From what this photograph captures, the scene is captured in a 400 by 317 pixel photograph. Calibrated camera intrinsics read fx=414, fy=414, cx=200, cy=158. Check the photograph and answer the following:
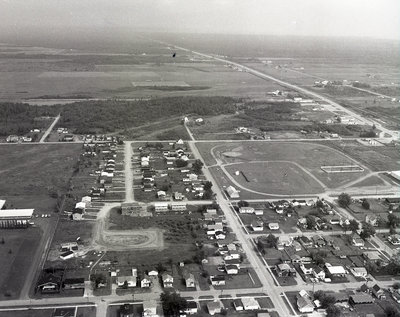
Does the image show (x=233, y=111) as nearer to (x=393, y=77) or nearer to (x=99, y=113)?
(x=99, y=113)

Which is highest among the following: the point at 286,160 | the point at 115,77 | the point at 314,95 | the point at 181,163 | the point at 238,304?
the point at 115,77

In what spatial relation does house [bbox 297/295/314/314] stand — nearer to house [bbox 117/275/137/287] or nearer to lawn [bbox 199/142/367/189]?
house [bbox 117/275/137/287]

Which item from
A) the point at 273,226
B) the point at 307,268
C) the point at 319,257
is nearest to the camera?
the point at 307,268

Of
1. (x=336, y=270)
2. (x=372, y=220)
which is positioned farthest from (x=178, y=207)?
(x=372, y=220)

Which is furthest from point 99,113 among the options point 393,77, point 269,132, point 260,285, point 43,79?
point 393,77

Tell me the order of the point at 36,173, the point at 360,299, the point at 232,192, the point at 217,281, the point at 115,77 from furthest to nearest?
the point at 115,77 < the point at 36,173 < the point at 232,192 < the point at 217,281 < the point at 360,299

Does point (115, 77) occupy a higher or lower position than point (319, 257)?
higher

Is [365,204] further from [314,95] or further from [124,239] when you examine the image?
[314,95]

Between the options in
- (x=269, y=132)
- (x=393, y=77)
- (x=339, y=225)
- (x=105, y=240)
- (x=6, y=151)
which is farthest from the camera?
(x=393, y=77)
